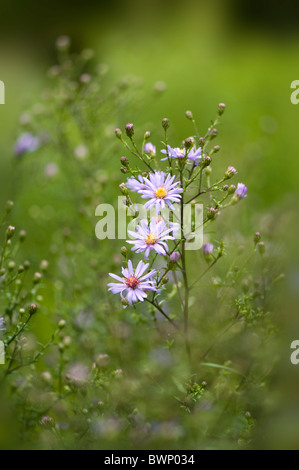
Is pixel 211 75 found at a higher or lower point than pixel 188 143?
higher

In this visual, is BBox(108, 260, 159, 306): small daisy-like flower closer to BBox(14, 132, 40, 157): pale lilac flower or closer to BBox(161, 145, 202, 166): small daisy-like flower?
BBox(161, 145, 202, 166): small daisy-like flower

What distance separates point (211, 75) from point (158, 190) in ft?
6.60

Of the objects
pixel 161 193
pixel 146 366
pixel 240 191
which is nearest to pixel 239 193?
pixel 240 191

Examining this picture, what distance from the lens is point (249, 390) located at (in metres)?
0.64

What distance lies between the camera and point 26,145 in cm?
109

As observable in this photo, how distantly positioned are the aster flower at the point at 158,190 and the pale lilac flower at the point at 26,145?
0.57 m

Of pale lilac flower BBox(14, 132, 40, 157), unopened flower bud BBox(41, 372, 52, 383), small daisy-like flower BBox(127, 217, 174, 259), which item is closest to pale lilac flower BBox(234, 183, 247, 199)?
small daisy-like flower BBox(127, 217, 174, 259)

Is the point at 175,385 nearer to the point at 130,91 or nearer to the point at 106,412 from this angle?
the point at 106,412

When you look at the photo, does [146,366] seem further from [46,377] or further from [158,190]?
[158,190]

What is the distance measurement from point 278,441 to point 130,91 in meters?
0.83

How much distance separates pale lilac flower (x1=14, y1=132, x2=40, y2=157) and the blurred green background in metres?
0.03

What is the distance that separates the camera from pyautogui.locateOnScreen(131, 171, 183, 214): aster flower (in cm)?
56

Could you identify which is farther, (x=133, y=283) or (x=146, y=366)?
(x=146, y=366)

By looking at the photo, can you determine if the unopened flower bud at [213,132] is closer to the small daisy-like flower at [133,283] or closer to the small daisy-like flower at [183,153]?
the small daisy-like flower at [183,153]
